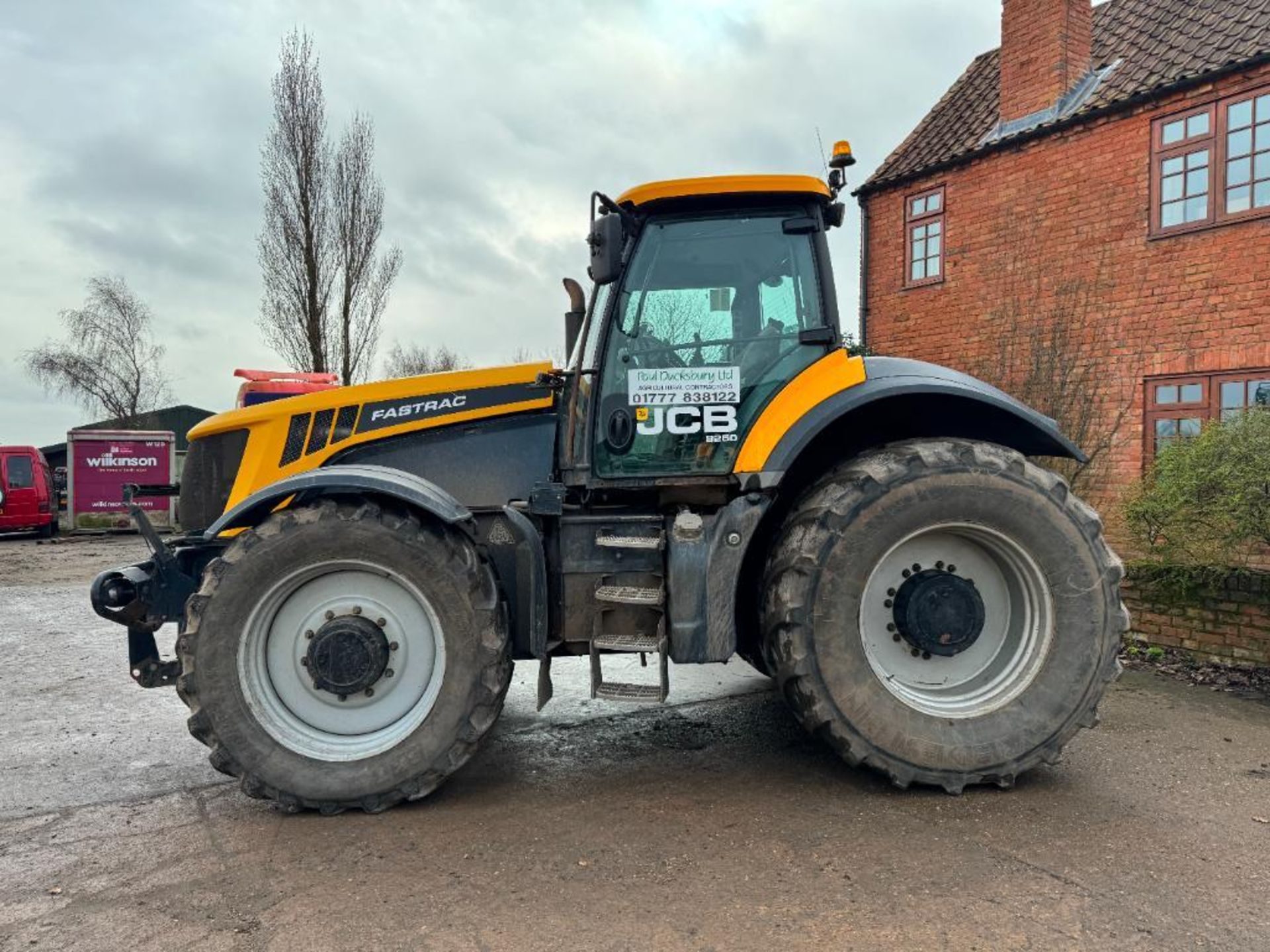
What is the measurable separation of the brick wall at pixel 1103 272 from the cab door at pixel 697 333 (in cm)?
497

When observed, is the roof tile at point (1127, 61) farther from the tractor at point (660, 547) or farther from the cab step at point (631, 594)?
the cab step at point (631, 594)

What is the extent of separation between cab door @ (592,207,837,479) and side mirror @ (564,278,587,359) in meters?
0.49

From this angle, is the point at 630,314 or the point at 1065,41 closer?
the point at 630,314

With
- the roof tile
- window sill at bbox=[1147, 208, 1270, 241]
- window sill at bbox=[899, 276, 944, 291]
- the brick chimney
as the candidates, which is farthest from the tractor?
the brick chimney

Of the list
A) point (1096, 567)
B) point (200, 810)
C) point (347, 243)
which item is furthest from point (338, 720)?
point (347, 243)

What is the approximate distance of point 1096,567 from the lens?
357cm

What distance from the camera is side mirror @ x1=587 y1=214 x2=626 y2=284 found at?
11.8ft

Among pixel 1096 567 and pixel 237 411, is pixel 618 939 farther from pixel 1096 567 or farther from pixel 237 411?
pixel 237 411

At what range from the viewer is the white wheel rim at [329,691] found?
350cm

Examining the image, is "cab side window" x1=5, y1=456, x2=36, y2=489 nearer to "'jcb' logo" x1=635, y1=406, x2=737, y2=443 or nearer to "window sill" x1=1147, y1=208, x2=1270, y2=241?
"'jcb' logo" x1=635, y1=406, x2=737, y2=443

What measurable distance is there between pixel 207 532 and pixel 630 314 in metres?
2.05

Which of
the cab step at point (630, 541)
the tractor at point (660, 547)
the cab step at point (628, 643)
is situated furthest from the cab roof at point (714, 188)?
the cab step at point (628, 643)

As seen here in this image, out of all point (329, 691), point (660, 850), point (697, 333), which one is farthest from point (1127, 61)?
point (329, 691)

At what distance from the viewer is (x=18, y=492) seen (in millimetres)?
19281
